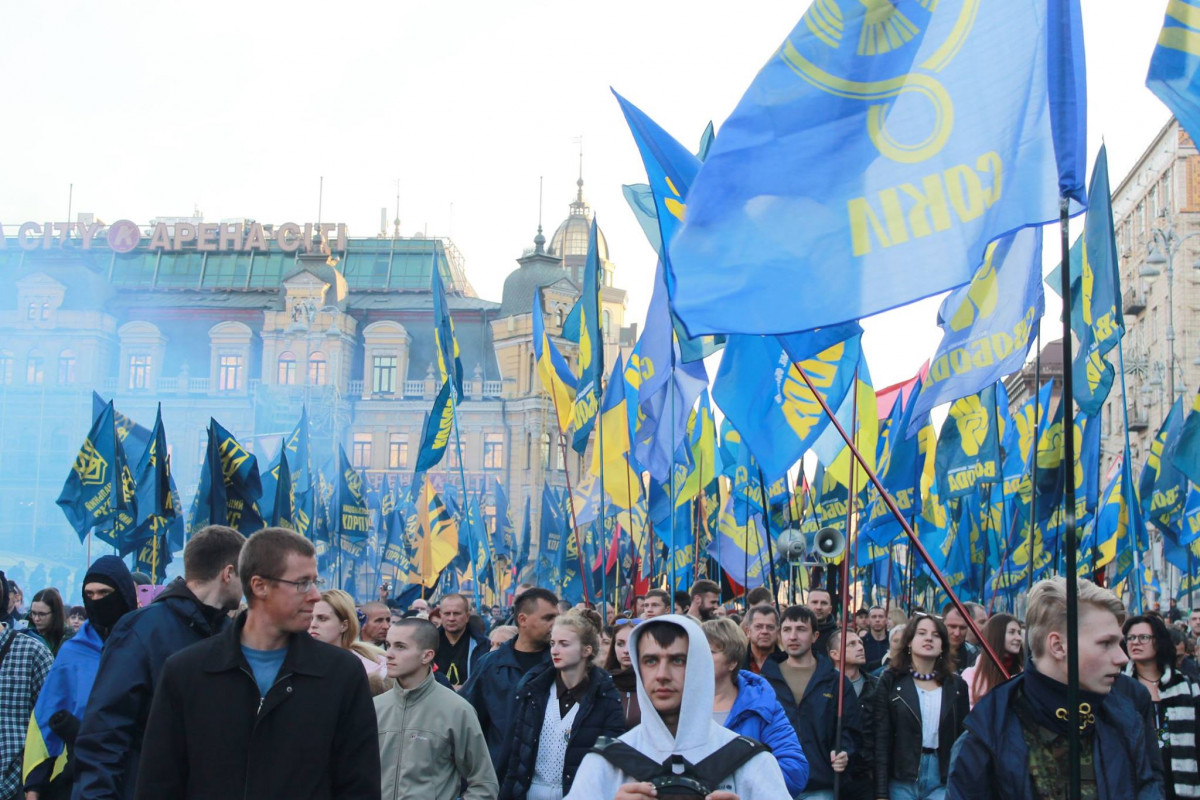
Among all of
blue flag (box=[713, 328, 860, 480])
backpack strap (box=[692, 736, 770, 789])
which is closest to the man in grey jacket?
backpack strap (box=[692, 736, 770, 789])

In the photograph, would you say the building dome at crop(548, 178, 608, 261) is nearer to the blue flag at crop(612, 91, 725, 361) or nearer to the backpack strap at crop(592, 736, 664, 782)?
the blue flag at crop(612, 91, 725, 361)

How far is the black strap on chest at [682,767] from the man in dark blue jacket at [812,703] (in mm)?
3948

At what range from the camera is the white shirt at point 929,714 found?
801 cm

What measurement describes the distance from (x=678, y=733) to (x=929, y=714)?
14.5 ft

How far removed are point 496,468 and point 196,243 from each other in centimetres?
1874

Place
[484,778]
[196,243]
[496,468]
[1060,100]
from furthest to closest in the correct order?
[196,243] < [496,468] < [484,778] < [1060,100]

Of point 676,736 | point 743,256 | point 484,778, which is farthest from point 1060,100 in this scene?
point 484,778

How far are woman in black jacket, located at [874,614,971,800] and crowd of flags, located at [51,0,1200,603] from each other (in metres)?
0.90

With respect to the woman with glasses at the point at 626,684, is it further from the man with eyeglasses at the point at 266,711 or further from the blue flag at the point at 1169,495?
the blue flag at the point at 1169,495

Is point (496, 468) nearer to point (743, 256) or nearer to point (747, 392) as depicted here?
point (747, 392)

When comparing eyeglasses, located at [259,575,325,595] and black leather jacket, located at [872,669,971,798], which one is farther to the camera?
black leather jacket, located at [872,669,971,798]

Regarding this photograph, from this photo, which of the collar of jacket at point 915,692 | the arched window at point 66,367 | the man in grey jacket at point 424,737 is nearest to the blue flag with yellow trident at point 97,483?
the collar of jacket at point 915,692

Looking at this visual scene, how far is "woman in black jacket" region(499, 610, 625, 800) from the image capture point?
669 cm

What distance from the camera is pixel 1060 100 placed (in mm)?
4906
